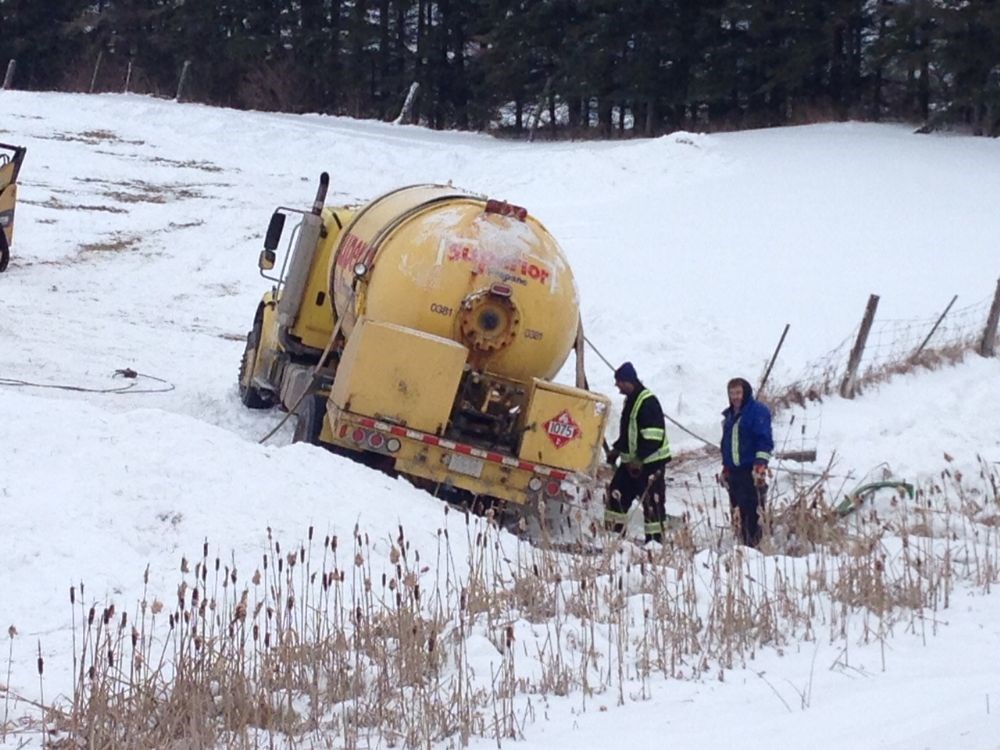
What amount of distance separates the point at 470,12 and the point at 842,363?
30.8 m

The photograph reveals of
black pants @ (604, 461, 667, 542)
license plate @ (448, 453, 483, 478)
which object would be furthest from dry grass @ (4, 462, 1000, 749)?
license plate @ (448, 453, 483, 478)

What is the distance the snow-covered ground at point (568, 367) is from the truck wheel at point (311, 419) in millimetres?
1409

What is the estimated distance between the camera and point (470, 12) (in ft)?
144

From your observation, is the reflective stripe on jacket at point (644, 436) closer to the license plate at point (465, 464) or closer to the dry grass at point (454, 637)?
the license plate at point (465, 464)

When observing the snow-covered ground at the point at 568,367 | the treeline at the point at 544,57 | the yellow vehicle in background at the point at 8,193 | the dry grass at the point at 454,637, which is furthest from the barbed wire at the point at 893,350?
the treeline at the point at 544,57

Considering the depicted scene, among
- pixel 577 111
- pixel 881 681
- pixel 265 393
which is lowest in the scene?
pixel 265 393

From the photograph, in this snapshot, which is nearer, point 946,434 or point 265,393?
point 946,434

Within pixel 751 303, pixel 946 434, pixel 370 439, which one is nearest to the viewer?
pixel 370 439

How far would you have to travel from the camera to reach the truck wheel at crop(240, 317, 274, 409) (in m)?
14.6

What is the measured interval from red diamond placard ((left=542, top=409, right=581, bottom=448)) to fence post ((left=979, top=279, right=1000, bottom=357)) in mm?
7319

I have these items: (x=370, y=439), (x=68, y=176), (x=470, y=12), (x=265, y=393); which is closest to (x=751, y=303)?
A: (x=265, y=393)

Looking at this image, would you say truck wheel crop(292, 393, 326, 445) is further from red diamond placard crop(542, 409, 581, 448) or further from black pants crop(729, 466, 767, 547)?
black pants crop(729, 466, 767, 547)

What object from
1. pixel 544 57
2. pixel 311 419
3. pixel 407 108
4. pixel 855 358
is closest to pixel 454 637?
pixel 311 419

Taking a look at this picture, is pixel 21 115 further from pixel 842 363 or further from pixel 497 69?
pixel 842 363
